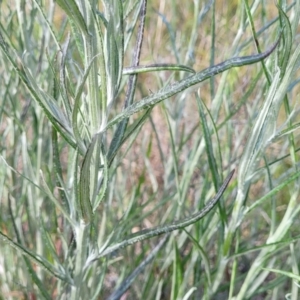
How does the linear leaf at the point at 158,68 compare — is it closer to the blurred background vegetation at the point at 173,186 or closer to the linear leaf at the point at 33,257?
the blurred background vegetation at the point at 173,186

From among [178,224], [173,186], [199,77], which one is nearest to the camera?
[199,77]

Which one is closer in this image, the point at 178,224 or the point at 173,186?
the point at 178,224

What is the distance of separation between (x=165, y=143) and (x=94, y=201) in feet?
5.08

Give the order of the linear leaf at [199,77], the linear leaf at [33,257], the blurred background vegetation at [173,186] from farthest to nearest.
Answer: the blurred background vegetation at [173,186] < the linear leaf at [33,257] < the linear leaf at [199,77]

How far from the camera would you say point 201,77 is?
527 mm

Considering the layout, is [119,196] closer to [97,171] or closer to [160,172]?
[97,171]

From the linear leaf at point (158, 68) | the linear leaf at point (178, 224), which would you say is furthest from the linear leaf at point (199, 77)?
the linear leaf at point (178, 224)

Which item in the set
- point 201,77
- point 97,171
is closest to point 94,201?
point 97,171

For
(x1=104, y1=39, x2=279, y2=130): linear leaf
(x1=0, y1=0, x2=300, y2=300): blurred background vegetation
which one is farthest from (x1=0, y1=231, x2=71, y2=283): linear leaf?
(x1=104, y1=39, x2=279, y2=130): linear leaf

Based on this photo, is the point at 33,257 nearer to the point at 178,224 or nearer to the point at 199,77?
the point at 178,224

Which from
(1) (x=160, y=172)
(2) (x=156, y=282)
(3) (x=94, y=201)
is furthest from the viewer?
(1) (x=160, y=172)

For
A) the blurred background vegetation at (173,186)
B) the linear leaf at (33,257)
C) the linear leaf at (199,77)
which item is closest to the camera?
the linear leaf at (199,77)

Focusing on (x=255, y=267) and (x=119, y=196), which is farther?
(x=119, y=196)

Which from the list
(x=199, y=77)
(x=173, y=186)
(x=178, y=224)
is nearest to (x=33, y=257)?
(x=178, y=224)
